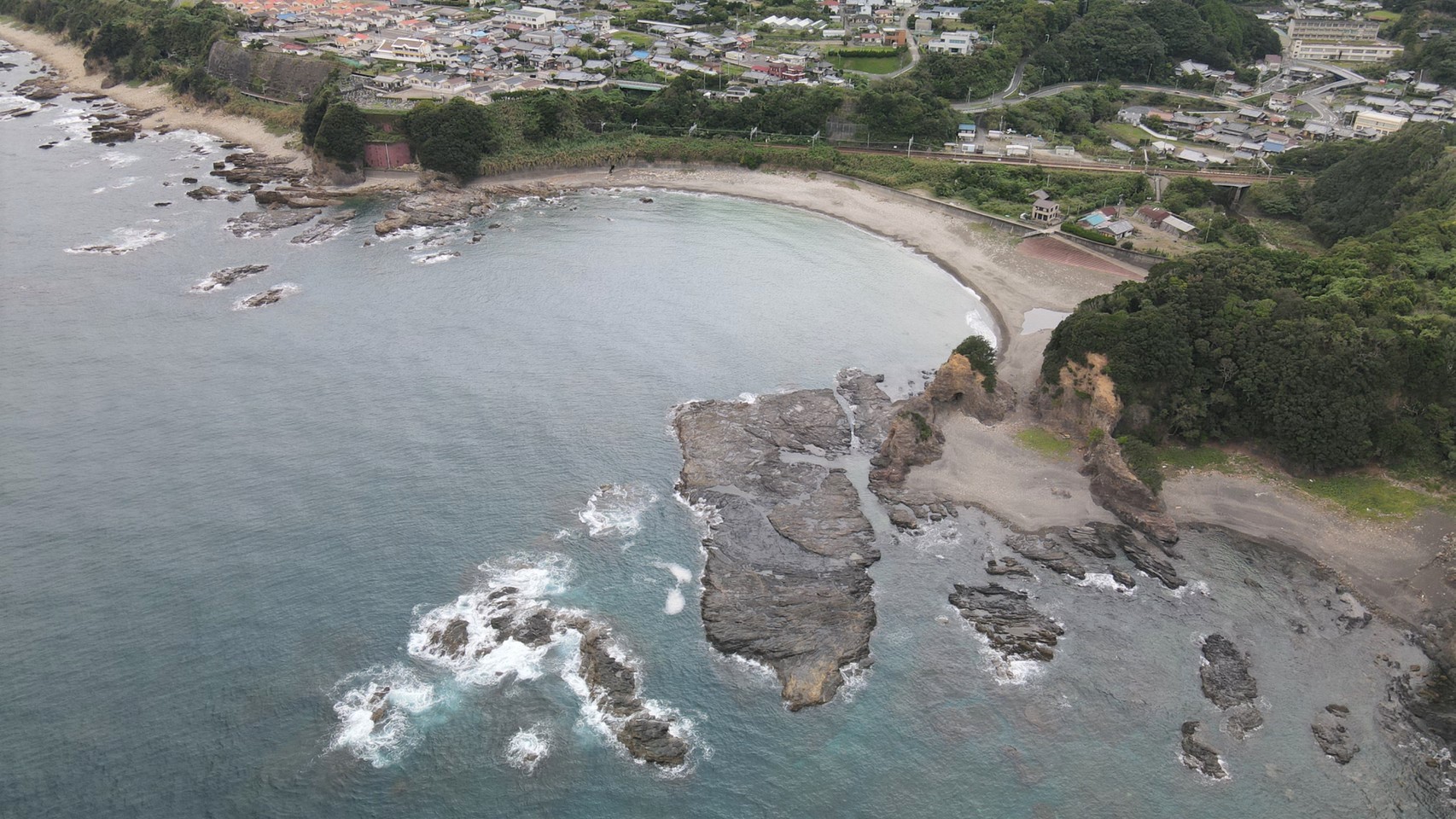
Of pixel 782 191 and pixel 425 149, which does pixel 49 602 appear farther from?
pixel 782 191

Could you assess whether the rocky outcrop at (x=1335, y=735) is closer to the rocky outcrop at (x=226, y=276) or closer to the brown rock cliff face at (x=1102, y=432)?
the brown rock cliff face at (x=1102, y=432)

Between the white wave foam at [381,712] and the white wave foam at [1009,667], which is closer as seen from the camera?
the white wave foam at [381,712]

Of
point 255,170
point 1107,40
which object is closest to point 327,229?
point 255,170

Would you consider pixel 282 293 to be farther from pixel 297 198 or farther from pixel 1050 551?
pixel 1050 551

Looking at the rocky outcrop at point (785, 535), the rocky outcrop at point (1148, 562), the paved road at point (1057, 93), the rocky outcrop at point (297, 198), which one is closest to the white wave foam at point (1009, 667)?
the rocky outcrop at point (785, 535)

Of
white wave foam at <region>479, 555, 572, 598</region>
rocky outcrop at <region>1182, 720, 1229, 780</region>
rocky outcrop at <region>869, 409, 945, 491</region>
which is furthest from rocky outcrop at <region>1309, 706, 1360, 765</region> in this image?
white wave foam at <region>479, 555, 572, 598</region>
